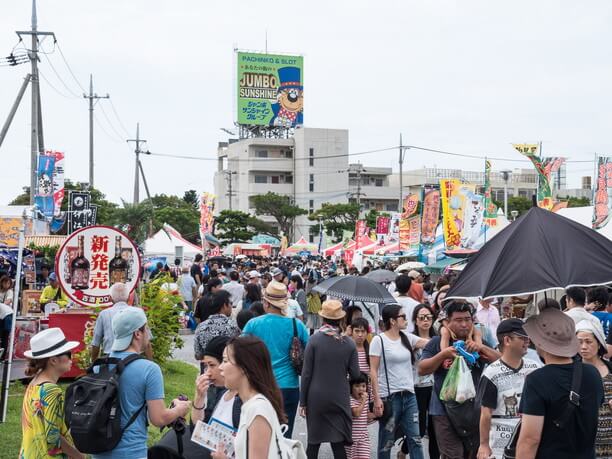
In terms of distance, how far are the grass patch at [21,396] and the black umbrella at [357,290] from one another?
266 cm

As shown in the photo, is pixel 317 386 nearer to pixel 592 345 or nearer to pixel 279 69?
pixel 592 345

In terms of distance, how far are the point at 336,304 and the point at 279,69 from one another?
8919 centimetres

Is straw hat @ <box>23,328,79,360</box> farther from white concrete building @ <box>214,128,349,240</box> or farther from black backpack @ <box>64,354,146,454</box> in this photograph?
white concrete building @ <box>214,128,349,240</box>

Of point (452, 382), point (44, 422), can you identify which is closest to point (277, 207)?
point (452, 382)

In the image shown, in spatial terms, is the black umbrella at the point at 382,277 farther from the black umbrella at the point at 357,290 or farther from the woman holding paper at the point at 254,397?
the woman holding paper at the point at 254,397

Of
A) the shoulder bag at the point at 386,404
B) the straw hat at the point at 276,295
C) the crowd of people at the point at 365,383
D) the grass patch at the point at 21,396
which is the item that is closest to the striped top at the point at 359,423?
the crowd of people at the point at 365,383

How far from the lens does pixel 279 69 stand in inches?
3698

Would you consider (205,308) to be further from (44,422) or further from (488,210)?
(488,210)

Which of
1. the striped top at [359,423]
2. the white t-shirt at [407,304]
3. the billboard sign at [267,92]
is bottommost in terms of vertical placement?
the striped top at [359,423]

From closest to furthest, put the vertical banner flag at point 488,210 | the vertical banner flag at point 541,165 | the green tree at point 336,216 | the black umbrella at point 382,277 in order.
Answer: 1. the black umbrella at point 382,277
2. the vertical banner flag at point 541,165
3. the vertical banner flag at point 488,210
4. the green tree at point 336,216

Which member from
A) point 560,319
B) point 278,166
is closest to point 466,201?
point 560,319

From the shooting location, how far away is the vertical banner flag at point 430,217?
23047 mm

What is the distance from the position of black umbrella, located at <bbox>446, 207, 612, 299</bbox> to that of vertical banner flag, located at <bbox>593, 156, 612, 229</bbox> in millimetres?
12333

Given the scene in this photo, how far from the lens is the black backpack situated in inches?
170
